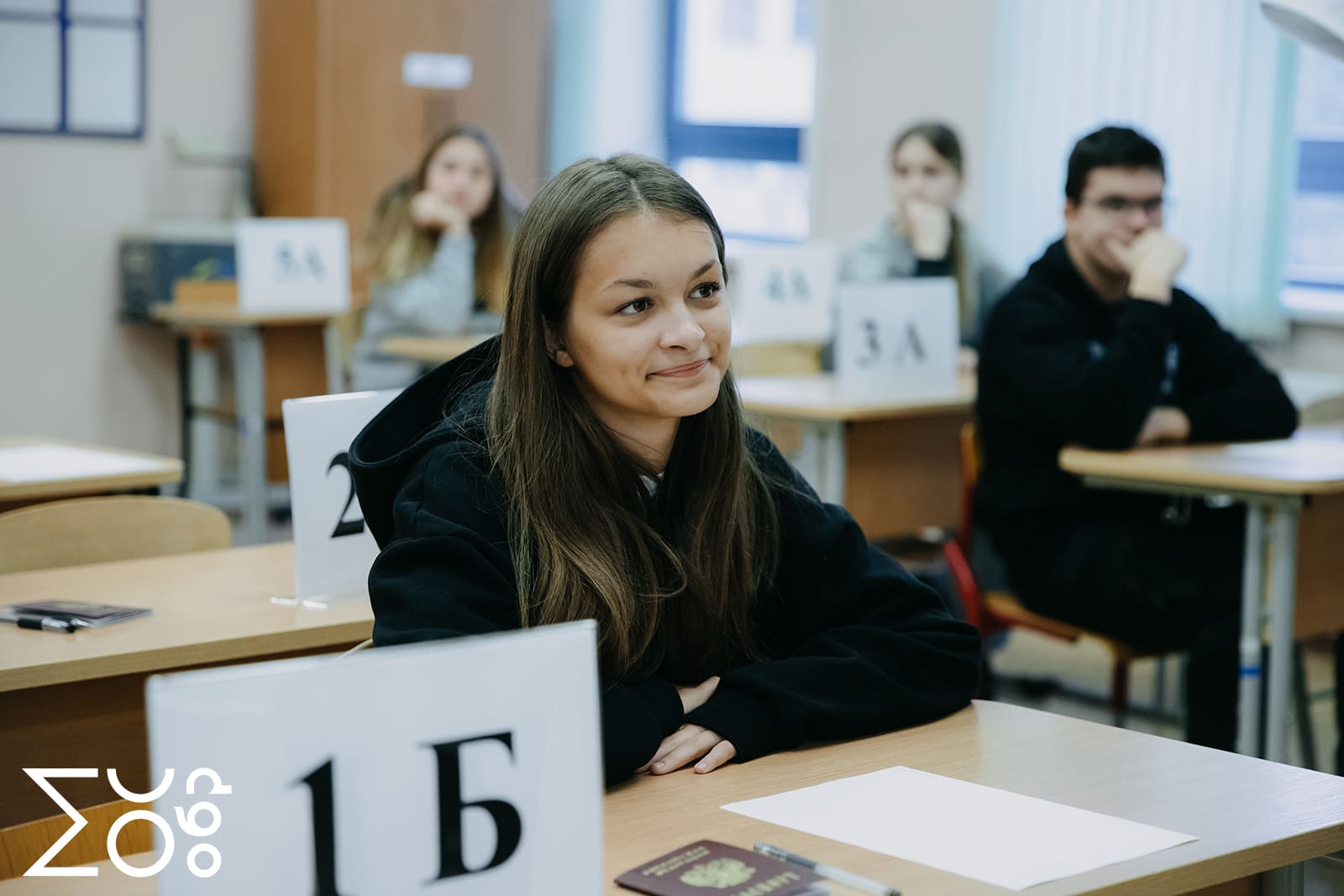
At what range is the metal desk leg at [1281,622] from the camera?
2758 millimetres

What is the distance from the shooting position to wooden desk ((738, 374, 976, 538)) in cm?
378

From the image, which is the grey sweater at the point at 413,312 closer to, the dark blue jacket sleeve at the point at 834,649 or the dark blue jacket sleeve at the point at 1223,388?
the dark blue jacket sleeve at the point at 1223,388

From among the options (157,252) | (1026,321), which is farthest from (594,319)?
(157,252)

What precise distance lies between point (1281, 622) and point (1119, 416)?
49 centimetres

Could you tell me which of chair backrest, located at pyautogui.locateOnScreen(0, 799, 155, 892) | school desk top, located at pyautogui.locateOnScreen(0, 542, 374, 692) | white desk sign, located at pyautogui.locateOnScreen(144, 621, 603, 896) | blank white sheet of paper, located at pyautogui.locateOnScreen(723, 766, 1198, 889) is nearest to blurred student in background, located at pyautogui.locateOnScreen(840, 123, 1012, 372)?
school desk top, located at pyautogui.locateOnScreen(0, 542, 374, 692)

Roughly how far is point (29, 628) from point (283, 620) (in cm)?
28

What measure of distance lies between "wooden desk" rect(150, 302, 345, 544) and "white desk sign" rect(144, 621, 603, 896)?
4382 millimetres

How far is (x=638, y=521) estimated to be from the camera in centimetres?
155

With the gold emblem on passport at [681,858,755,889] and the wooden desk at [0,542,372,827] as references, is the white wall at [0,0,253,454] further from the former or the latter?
the gold emblem on passport at [681,858,755,889]

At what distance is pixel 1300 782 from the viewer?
1.37 meters

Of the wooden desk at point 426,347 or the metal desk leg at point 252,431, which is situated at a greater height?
the wooden desk at point 426,347

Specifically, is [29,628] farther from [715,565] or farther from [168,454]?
[168,454]

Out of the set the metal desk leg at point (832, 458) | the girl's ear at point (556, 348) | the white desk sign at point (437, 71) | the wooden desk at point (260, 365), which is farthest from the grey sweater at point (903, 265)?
the girl's ear at point (556, 348)

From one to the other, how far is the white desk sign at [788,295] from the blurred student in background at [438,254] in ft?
2.81
